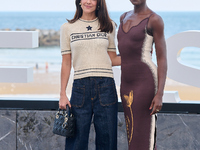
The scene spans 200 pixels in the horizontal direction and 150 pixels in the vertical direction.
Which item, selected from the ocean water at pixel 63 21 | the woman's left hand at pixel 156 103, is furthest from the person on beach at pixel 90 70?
the ocean water at pixel 63 21

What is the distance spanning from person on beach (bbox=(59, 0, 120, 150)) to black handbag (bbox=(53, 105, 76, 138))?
0.04 m

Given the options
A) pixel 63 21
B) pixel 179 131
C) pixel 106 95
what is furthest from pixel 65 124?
pixel 63 21

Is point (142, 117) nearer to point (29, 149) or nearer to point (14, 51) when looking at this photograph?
point (29, 149)

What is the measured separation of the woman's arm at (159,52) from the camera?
235cm

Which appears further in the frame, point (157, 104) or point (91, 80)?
point (91, 80)

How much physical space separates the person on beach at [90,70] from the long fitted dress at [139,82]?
177 mm

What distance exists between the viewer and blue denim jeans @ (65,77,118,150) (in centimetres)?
263

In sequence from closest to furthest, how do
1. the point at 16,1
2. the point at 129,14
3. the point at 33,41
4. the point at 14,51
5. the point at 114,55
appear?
the point at 129,14
the point at 114,55
the point at 33,41
the point at 14,51
the point at 16,1

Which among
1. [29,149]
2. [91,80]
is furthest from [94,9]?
[29,149]

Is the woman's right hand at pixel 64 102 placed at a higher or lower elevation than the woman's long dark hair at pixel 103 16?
lower

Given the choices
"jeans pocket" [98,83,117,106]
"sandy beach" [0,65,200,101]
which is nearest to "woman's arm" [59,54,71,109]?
"jeans pocket" [98,83,117,106]

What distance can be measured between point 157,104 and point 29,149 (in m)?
2.02

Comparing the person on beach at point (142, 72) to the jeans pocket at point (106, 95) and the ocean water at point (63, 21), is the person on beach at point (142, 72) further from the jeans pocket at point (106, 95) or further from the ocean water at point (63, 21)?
the ocean water at point (63, 21)

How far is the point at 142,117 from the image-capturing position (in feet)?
8.19
